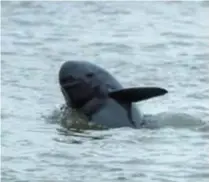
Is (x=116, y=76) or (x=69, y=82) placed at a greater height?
(x=69, y=82)

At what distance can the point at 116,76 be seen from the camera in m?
16.3

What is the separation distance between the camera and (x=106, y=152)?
12.1 metres

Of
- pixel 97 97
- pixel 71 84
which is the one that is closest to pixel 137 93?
pixel 97 97

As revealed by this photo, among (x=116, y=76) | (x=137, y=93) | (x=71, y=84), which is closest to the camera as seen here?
(x=137, y=93)

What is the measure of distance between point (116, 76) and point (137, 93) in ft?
11.4

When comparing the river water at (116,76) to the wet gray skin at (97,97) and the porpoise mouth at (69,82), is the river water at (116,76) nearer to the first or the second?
the wet gray skin at (97,97)

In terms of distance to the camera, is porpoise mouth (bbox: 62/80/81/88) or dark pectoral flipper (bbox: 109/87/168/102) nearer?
dark pectoral flipper (bbox: 109/87/168/102)

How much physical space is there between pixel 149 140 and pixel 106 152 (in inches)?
24.2

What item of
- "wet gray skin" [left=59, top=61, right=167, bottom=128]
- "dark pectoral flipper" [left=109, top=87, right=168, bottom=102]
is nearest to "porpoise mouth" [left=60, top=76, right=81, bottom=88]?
"wet gray skin" [left=59, top=61, right=167, bottom=128]

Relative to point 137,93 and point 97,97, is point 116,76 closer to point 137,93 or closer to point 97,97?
point 97,97

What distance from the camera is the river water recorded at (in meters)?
11.6

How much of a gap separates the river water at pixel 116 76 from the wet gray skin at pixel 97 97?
26cm

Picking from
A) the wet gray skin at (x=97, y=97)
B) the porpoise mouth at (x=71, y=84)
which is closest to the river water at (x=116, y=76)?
the wet gray skin at (x=97, y=97)

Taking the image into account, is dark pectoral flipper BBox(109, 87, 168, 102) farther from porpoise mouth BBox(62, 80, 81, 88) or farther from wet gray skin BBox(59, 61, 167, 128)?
porpoise mouth BBox(62, 80, 81, 88)
